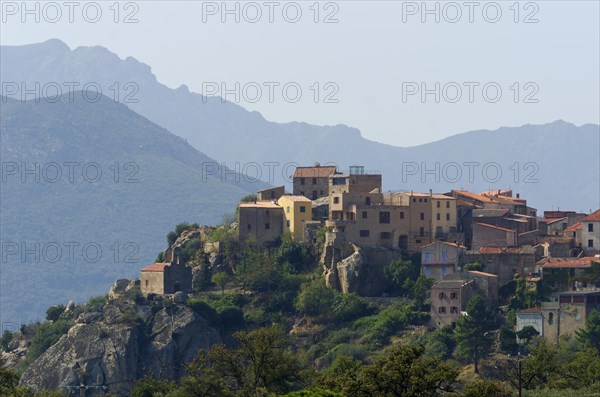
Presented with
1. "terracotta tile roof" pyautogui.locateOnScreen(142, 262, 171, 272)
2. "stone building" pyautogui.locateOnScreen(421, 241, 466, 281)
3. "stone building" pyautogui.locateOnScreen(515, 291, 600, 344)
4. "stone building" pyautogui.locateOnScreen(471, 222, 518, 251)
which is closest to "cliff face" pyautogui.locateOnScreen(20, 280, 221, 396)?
"terracotta tile roof" pyautogui.locateOnScreen(142, 262, 171, 272)

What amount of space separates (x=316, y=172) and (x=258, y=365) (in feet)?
126

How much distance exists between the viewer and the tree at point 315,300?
11500cm

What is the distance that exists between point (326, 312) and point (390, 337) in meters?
A: 5.52

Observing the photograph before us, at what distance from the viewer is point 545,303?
4311 inches

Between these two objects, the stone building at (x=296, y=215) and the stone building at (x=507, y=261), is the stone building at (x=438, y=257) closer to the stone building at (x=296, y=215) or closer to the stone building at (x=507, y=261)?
the stone building at (x=507, y=261)

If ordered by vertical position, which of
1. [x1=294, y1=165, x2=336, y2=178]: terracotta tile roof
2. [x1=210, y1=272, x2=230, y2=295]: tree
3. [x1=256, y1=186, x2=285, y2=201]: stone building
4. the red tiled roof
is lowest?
[x1=210, y1=272, x2=230, y2=295]: tree

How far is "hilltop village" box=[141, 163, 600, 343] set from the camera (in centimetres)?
11081

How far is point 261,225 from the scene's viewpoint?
397ft

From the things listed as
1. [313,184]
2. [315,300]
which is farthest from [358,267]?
[313,184]

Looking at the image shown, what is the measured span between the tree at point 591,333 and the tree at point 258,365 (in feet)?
67.5

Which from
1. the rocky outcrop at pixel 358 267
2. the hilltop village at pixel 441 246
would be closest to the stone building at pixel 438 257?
the hilltop village at pixel 441 246

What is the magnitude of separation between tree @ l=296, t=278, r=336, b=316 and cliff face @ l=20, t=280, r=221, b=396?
5.76 meters

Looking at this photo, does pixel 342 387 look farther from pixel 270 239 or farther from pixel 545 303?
pixel 270 239

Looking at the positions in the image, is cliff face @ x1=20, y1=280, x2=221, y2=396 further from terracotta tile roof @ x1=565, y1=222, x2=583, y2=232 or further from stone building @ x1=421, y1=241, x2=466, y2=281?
terracotta tile roof @ x1=565, y1=222, x2=583, y2=232
